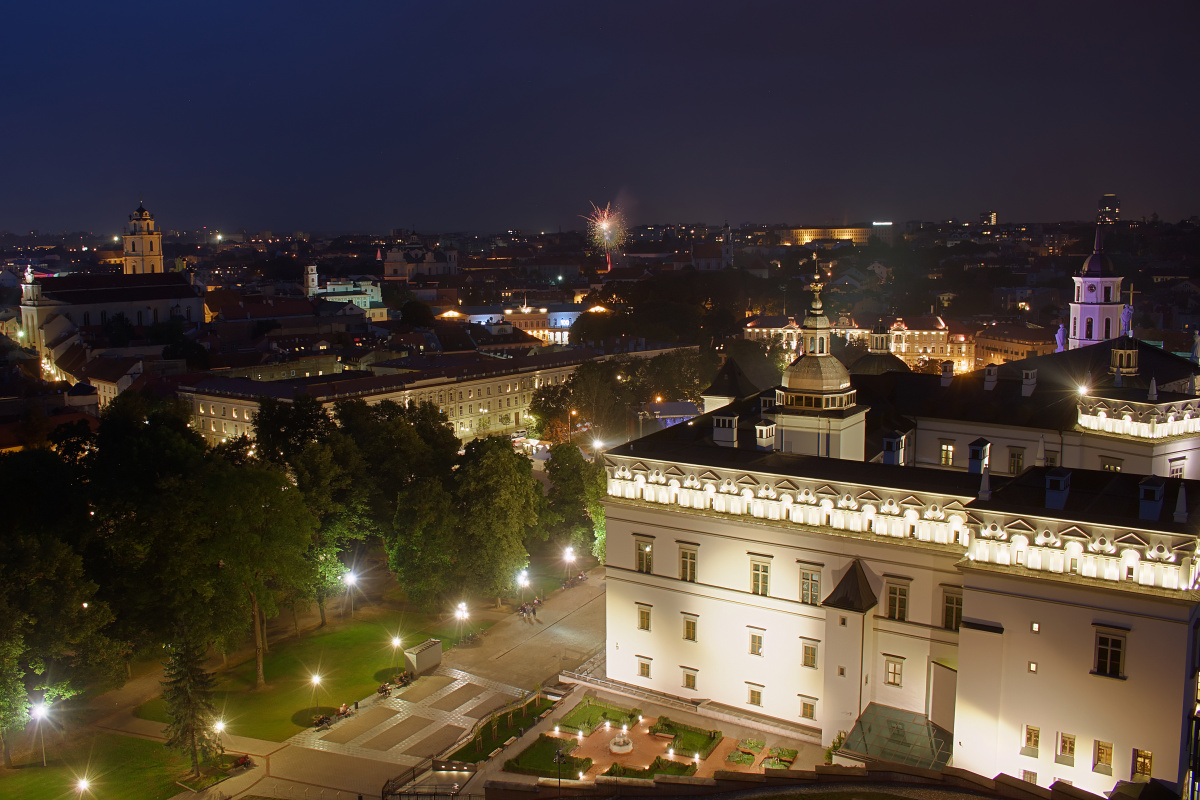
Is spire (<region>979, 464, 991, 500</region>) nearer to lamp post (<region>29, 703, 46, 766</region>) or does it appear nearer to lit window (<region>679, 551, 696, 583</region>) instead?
lit window (<region>679, 551, 696, 583</region>)

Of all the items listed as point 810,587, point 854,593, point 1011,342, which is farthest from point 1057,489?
point 1011,342

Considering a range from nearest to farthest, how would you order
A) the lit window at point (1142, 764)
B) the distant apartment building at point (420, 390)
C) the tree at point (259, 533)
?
1. the lit window at point (1142, 764)
2. the tree at point (259, 533)
3. the distant apartment building at point (420, 390)

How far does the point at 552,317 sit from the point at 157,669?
84774mm

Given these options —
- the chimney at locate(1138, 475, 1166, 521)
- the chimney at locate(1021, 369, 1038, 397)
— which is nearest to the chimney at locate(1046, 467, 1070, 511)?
the chimney at locate(1138, 475, 1166, 521)

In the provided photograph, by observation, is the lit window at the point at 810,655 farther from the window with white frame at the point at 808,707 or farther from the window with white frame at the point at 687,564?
the window with white frame at the point at 687,564

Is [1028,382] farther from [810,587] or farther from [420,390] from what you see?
[420,390]

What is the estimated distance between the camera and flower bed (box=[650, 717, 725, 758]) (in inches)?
955

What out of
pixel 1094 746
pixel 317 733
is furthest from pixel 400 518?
pixel 1094 746

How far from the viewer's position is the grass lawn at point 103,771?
23750 mm

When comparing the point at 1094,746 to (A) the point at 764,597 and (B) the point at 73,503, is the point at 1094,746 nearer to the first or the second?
(A) the point at 764,597

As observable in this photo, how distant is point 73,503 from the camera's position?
3086 cm

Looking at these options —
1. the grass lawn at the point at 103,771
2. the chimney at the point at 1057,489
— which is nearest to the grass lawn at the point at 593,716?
the grass lawn at the point at 103,771

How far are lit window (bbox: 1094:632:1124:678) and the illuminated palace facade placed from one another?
0.04 m

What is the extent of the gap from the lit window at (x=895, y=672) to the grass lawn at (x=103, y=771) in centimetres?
1810
